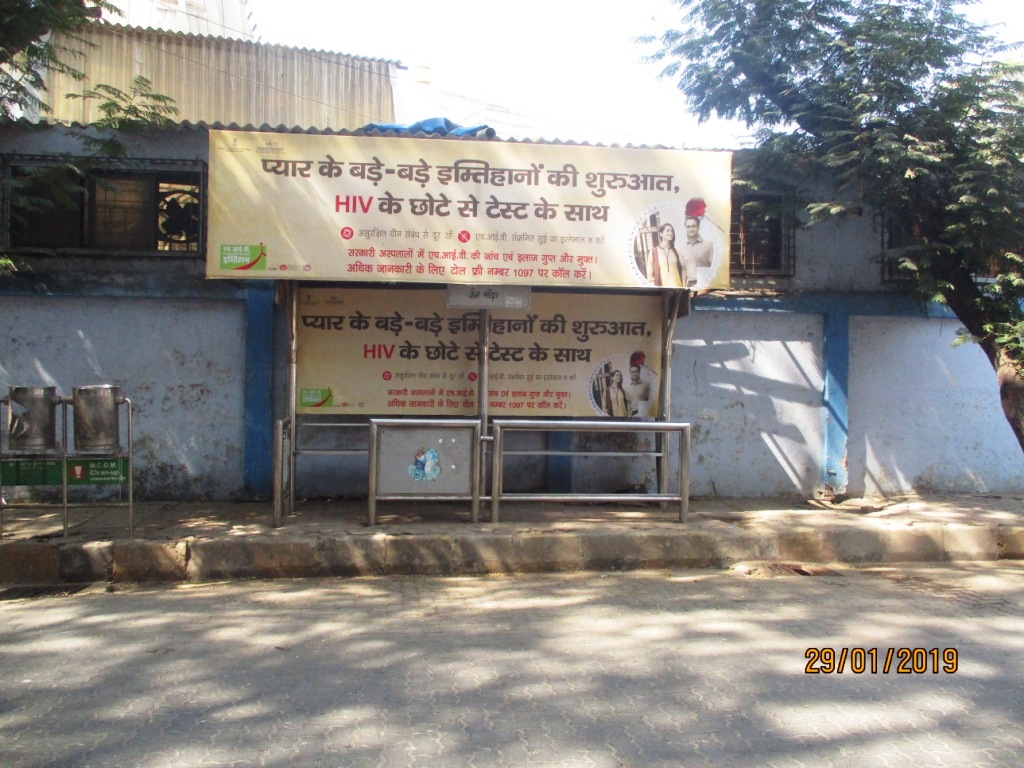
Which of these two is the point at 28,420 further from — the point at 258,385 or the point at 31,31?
the point at 31,31

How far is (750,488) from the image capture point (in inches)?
347

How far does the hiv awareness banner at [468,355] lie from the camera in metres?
7.78

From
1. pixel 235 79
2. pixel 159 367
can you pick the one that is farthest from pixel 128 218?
pixel 235 79

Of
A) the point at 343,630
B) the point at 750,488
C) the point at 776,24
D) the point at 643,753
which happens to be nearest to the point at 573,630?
the point at 343,630

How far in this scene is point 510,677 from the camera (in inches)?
161

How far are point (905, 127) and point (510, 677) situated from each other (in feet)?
22.0

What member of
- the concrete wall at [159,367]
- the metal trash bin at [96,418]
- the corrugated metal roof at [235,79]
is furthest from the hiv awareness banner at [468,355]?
the corrugated metal roof at [235,79]

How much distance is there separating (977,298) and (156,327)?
809 cm

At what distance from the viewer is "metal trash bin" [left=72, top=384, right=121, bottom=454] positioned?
623 cm

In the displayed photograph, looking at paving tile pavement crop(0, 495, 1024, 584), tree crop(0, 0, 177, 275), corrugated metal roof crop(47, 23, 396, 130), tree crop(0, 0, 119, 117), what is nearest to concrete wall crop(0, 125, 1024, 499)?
tree crop(0, 0, 177, 275)

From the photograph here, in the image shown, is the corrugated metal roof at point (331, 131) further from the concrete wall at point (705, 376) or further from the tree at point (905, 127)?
the tree at point (905, 127)

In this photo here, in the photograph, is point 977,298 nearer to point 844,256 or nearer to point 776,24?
point 844,256

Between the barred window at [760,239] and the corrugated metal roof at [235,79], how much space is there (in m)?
7.10

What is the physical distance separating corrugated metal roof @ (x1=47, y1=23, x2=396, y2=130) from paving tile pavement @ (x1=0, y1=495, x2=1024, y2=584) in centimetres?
785
